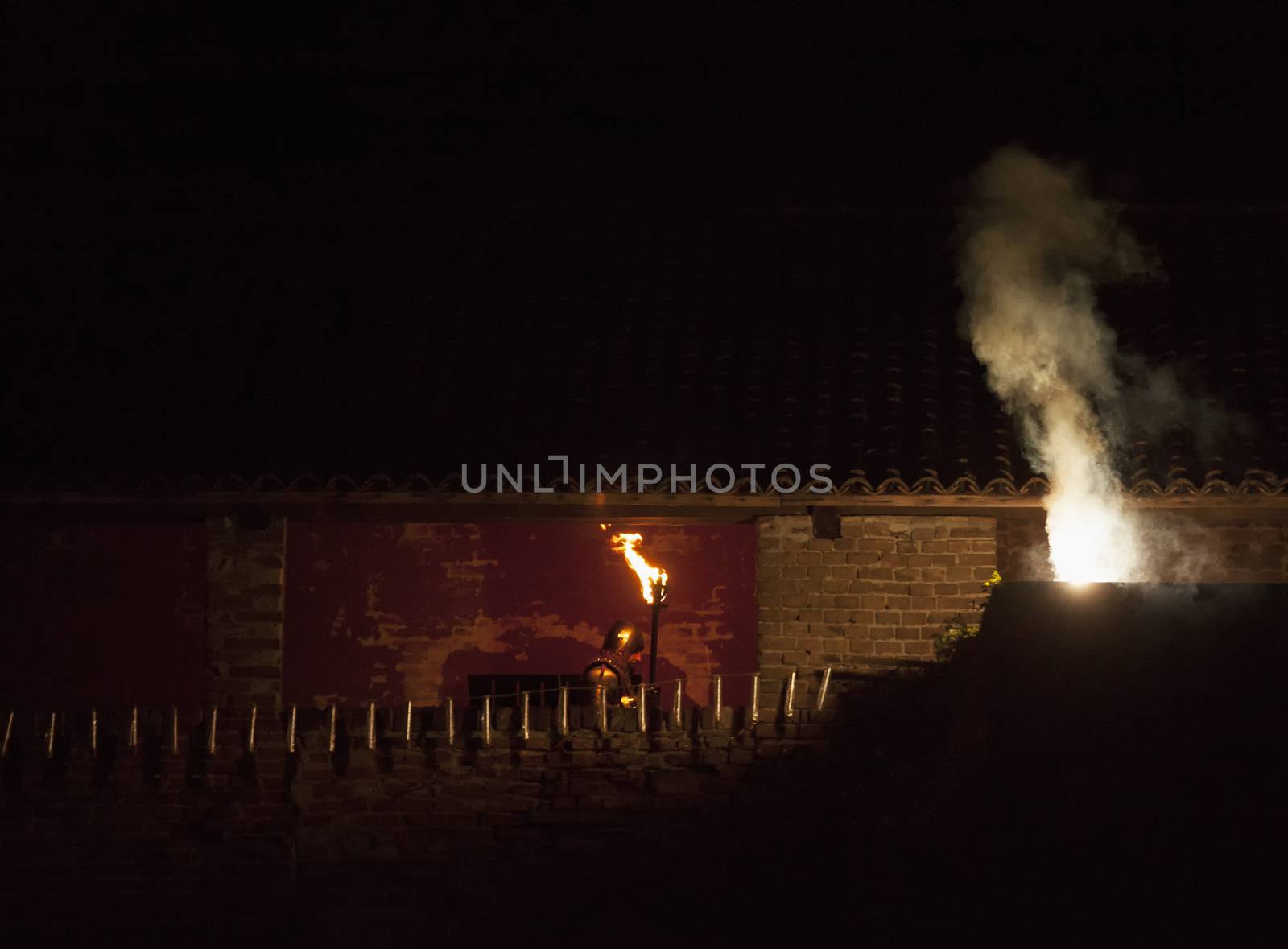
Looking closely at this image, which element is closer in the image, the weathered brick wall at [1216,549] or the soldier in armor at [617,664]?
the weathered brick wall at [1216,549]

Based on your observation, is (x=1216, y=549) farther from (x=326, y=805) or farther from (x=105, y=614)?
(x=105, y=614)

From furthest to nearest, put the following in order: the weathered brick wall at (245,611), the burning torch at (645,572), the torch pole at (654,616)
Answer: the burning torch at (645,572) → the torch pole at (654,616) → the weathered brick wall at (245,611)

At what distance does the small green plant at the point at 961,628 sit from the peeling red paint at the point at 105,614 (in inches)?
256

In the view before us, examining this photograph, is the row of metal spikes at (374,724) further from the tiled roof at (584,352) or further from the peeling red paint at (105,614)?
the peeling red paint at (105,614)

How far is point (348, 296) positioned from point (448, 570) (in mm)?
2719

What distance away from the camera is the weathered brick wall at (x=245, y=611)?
10.3 meters

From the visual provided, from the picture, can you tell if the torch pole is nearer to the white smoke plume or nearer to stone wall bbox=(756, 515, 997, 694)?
stone wall bbox=(756, 515, 997, 694)

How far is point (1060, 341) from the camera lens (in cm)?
1130

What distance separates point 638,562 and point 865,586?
2713 millimetres

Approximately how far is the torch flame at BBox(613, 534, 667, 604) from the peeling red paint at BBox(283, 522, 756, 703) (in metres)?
0.14

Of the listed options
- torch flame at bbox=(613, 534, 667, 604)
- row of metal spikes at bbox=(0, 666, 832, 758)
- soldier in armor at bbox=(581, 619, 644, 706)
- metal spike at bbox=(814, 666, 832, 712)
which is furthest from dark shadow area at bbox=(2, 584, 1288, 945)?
torch flame at bbox=(613, 534, 667, 604)

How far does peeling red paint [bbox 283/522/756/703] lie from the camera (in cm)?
1236

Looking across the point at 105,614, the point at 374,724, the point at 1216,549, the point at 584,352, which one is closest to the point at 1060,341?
the point at 1216,549

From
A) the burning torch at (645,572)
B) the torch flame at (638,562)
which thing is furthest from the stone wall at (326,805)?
the torch flame at (638,562)
